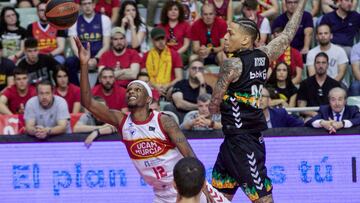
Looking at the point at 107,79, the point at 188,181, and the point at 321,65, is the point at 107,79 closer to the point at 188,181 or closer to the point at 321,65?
the point at 321,65

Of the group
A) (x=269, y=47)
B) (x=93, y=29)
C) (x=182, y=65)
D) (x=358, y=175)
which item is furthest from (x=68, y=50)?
(x=269, y=47)

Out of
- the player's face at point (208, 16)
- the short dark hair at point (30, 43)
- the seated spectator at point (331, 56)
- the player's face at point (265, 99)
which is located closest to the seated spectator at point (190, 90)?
the player's face at point (208, 16)

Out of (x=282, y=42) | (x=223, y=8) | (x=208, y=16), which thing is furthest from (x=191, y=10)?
(x=282, y=42)

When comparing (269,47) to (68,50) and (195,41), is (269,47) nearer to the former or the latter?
(195,41)

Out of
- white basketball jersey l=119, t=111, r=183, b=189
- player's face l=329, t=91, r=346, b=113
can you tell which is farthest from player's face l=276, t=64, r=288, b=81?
white basketball jersey l=119, t=111, r=183, b=189

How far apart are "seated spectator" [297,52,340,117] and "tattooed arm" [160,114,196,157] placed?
509 cm

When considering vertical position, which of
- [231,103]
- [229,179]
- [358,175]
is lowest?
[358,175]

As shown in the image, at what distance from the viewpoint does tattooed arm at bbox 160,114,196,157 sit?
853 cm

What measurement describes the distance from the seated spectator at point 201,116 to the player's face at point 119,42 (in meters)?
2.12

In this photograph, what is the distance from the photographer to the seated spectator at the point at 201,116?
11.8 meters

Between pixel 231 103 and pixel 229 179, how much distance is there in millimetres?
734

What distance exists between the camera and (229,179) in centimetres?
885

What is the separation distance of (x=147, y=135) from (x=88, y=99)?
637 mm

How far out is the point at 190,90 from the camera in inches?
536
